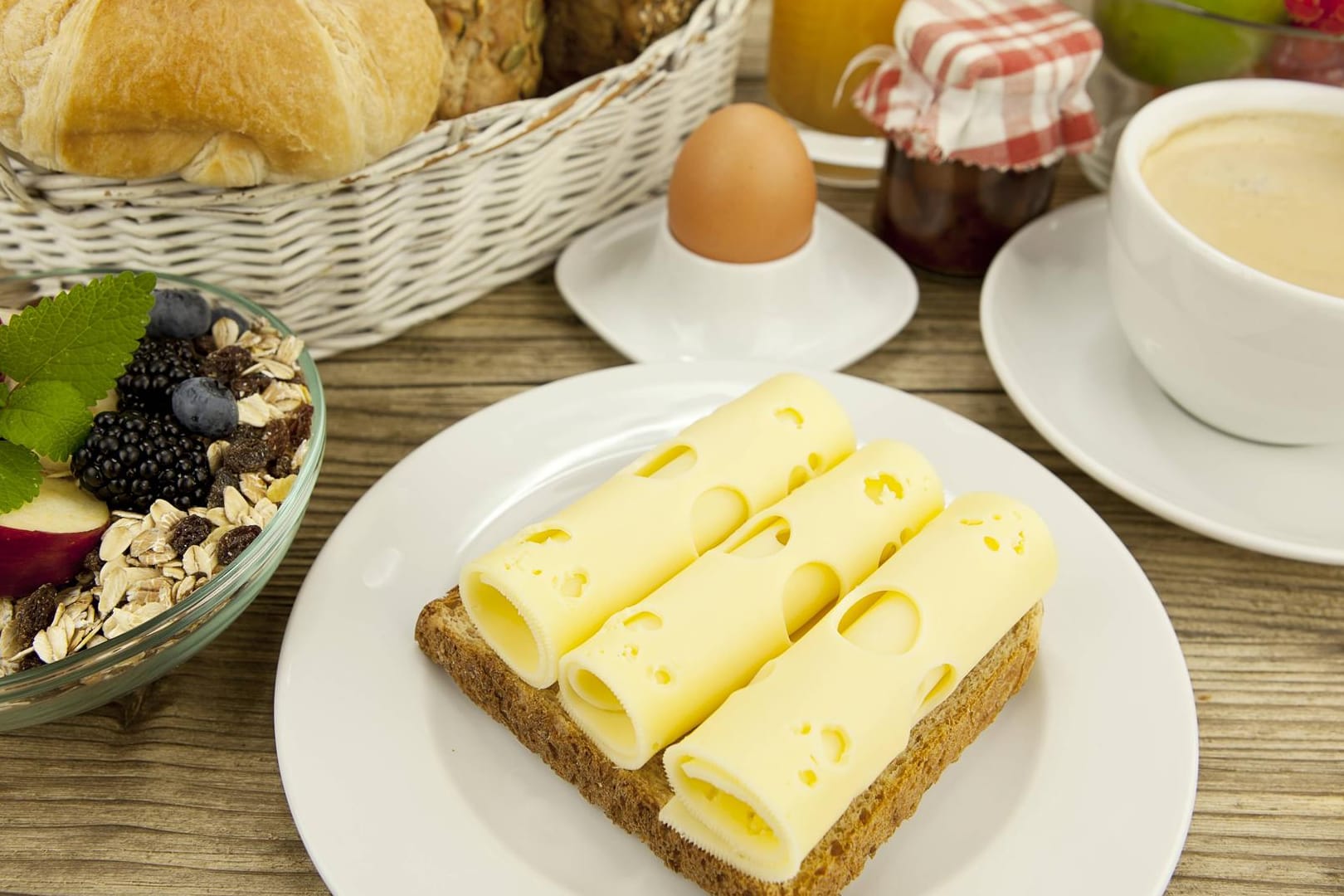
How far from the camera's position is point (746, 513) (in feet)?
3.37

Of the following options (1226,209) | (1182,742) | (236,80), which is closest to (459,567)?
(236,80)

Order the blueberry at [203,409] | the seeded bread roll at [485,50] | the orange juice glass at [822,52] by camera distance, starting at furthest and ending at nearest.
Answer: the orange juice glass at [822,52] < the seeded bread roll at [485,50] < the blueberry at [203,409]

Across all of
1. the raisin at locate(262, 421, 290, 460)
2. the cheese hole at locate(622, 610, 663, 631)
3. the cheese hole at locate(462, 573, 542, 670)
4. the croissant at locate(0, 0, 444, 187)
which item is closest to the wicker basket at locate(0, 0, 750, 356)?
the croissant at locate(0, 0, 444, 187)

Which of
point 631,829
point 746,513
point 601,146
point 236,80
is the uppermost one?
point 236,80

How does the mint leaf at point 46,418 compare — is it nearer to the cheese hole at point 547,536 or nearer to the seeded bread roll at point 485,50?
the cheese hole at point 547,536

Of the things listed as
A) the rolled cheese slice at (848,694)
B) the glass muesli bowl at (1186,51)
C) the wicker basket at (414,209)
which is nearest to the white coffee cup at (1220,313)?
the glass muesli bowl at (1186,51)

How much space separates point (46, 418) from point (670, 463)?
0.53 m

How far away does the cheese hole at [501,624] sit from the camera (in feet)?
3.03

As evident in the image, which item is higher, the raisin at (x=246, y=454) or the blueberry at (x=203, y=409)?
the blueberry at (x=203, y=409)

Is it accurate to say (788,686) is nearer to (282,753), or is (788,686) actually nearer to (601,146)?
(282,753)

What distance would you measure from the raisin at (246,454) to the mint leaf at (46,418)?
0.39ft

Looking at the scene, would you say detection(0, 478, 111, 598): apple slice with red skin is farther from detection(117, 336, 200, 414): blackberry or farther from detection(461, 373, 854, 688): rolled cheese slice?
detection(461, 373, 854, 688): rolled cheese slice

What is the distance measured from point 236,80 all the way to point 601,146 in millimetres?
528

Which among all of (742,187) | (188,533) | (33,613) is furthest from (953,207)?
(33,613)
